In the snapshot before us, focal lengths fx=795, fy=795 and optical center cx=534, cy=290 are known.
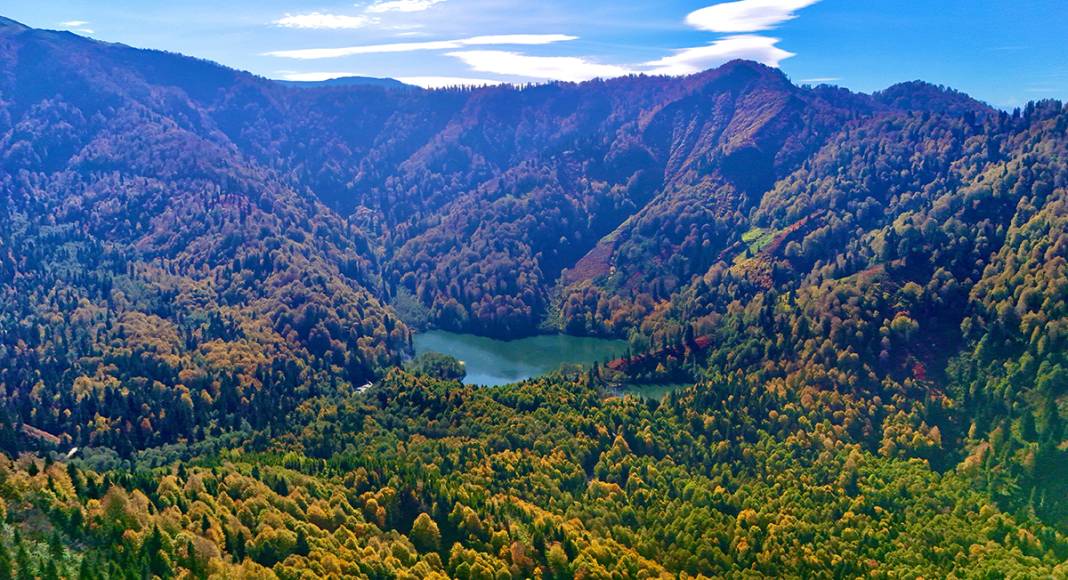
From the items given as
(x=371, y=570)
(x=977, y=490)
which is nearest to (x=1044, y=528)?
(x=977, y=490)

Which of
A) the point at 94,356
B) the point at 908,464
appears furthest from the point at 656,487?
the point at 94,356

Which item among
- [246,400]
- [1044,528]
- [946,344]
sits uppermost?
[946,344]

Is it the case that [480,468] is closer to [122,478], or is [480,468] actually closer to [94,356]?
[122,478]

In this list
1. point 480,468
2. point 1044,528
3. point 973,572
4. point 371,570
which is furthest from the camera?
point 480,468

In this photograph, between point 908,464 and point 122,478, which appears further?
point 908,464

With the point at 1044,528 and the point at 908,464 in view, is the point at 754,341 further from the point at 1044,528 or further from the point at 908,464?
the point at 1044,528

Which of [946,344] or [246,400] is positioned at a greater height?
[946,344]

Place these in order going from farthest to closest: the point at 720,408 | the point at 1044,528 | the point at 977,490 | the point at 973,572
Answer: the point at 720,408
the point at 977,490
the point at 1044,528
the point at 973,572

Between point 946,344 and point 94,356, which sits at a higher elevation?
point 946,344

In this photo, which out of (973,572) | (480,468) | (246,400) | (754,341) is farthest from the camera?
(754,341)
